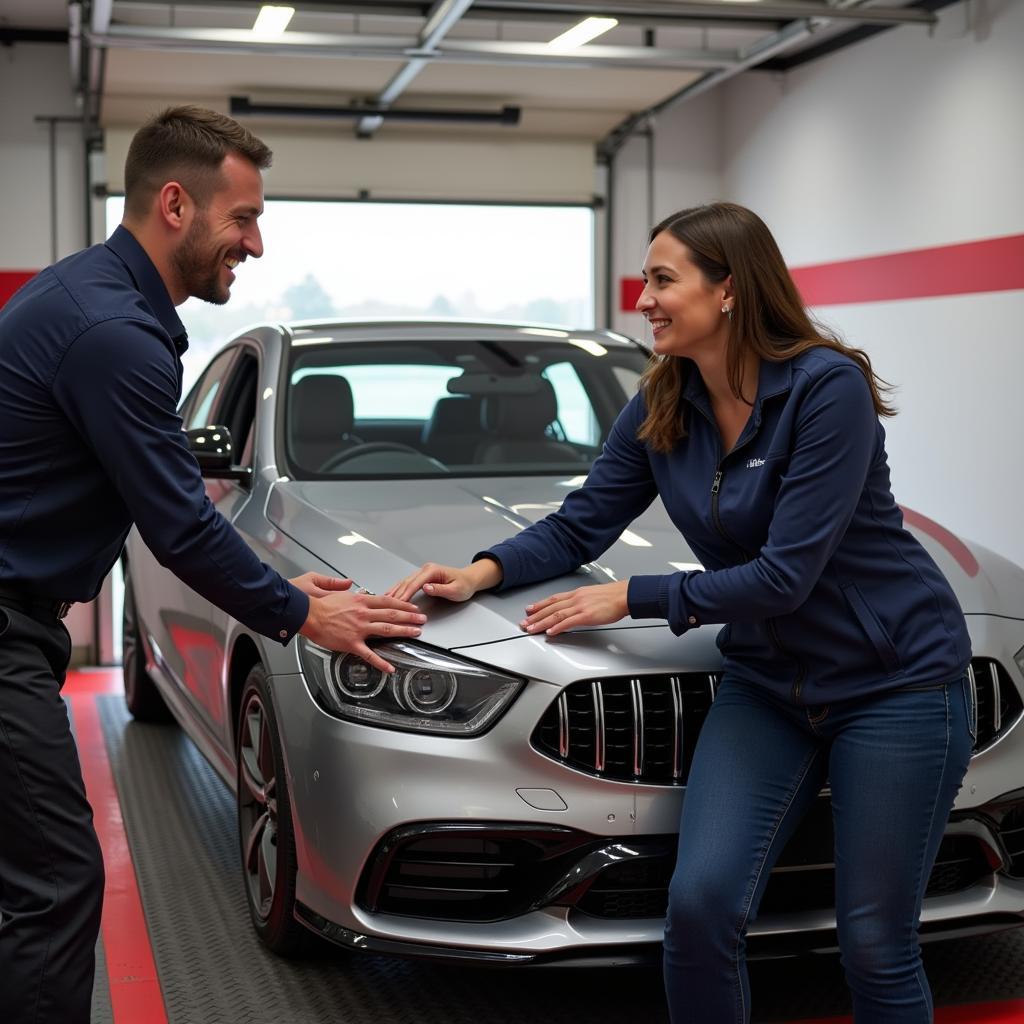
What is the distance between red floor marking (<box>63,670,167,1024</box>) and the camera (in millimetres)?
3113

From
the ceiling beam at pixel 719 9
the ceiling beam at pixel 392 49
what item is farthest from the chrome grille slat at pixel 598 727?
the ceiling beam at pixel 392 49

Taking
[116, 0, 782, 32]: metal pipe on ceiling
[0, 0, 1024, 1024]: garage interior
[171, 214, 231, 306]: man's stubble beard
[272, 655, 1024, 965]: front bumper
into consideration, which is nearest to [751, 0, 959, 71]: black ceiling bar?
[0, 0, 1024, 1024]: garage interior

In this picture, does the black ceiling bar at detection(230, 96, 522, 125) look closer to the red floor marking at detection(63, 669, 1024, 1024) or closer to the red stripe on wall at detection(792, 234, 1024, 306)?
the red stripe on wall at detection(792, 234, 1024, 306)

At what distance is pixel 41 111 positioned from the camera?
27.0 feet

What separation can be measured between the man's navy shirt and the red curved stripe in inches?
63.0

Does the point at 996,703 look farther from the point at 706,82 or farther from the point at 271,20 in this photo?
the point at 706,82

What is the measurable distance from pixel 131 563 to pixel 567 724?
10.1ft

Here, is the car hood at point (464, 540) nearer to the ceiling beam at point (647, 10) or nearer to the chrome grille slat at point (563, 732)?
the chrome grille slat at point (563, 732)

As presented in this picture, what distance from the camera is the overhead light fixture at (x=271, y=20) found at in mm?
6297

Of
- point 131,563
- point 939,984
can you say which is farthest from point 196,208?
point 131,563

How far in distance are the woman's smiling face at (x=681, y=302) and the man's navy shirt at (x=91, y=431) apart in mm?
886

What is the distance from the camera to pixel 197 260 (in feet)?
7.50

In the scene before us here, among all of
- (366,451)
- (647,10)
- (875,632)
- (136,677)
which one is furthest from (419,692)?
(647,10)

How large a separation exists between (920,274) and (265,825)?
5.39 meters
